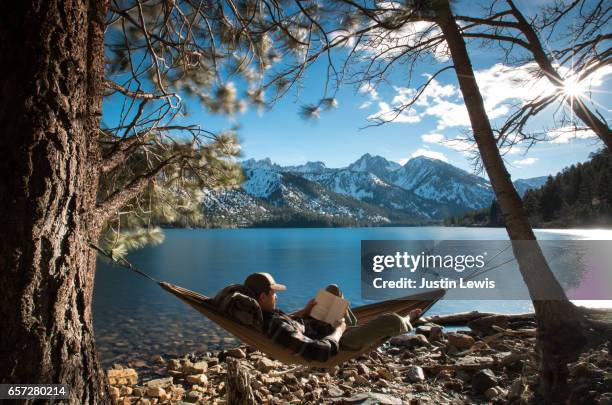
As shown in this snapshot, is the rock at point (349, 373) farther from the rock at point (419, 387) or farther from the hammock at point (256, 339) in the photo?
the hammock at point (256, 339)

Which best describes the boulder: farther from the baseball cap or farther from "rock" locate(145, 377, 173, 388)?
"rock" locate(145, 377, 173, 388)

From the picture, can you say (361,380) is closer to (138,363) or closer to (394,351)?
(394,351)

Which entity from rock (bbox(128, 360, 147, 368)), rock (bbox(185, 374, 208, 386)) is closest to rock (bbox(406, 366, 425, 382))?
rock (bbox(185, 374, 208, 386))

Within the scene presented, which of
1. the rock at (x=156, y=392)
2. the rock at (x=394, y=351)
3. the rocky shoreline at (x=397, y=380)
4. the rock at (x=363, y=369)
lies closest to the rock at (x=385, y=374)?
the rocky shoreline at (x=397, y=380)

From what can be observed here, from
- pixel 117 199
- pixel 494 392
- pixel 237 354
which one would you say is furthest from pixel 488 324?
pixel 117 199

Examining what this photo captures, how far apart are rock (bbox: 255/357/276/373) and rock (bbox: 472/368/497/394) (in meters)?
2.27

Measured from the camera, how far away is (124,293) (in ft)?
42.6

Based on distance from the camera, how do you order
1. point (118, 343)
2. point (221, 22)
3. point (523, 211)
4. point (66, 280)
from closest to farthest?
point (66, 280), point (523, 211), point (221, 22), point (118, 343)

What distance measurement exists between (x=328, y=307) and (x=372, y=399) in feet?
3.92

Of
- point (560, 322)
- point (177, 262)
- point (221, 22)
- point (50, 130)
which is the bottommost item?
point (177, 262)

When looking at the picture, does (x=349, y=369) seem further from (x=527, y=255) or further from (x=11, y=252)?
(x=11, y=252)

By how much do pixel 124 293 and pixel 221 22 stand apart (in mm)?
12382

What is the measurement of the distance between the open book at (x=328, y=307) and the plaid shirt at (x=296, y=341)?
0.89 feet

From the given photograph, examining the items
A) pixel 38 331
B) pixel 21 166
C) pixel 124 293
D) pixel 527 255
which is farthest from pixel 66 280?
pixel 124 293
